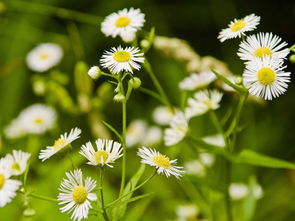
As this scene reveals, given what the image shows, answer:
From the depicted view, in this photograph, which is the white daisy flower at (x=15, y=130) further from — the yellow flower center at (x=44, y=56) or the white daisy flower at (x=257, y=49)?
the white daisy flower at (x=257, y=49)

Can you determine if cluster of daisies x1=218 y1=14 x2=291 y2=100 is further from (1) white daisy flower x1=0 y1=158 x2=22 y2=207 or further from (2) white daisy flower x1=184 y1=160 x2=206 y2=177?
(2) white daisy flower x1=184 y1=160 x2=206 y2=177

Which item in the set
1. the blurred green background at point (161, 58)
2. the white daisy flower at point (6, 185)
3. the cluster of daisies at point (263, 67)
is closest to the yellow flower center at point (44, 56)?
the blurred green background at point (161, 58)

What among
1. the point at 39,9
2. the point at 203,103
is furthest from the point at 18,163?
the point at 39,9

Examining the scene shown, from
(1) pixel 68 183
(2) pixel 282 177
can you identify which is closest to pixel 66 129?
(2) pixel 282 177

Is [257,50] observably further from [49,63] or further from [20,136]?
[20,136]

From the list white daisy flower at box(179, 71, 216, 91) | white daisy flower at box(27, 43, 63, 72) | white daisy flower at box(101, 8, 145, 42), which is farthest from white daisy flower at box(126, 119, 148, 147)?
white daisy flower at box(101, 8, 145, 42)
